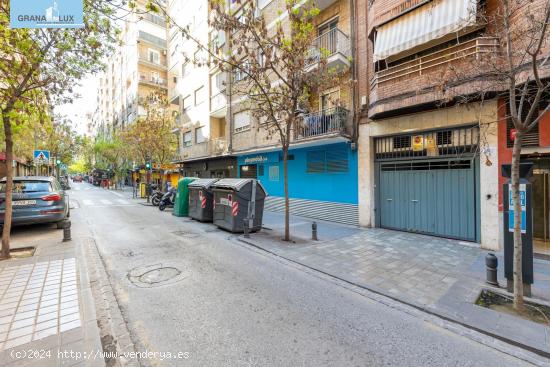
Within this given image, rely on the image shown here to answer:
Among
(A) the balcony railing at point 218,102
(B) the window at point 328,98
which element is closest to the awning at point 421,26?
(B) the window at point 328,98

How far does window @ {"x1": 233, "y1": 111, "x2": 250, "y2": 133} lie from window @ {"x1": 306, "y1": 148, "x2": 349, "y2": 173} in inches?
209

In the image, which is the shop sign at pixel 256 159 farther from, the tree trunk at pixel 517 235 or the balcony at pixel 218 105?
the tree trunk at pixel 517 235

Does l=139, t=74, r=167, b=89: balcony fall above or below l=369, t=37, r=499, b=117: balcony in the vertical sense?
above

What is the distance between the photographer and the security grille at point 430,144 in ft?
24.4

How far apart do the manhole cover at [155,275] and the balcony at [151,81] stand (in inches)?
1437

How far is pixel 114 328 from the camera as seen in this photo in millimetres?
3156

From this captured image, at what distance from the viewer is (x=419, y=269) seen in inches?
212

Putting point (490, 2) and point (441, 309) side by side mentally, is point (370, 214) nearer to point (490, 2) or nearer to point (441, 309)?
point (441, 309)

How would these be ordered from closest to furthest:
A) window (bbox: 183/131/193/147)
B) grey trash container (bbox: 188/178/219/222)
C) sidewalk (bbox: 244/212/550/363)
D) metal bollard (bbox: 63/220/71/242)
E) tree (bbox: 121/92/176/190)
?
sidewalk (bbox: 244/212/550/363) < metal bollard (bbox: 63/220/71/242) < grey trash container (bbox: 188/178/219/222) < tree (bbox: 121/92/176/190) < window (bbox: 183/131/193/147)

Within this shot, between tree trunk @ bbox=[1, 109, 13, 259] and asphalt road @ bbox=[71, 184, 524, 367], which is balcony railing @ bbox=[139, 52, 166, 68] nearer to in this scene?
tree trunk @ bbox=[1, 109, 13, 259]

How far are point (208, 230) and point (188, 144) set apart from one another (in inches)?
601

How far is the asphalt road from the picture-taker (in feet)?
8.99

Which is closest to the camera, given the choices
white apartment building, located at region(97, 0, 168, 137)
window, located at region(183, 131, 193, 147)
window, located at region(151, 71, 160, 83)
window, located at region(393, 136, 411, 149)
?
window, located at region(393, 136, 411, 149)

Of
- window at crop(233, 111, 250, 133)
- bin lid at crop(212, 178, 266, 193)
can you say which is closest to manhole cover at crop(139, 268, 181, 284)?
bin lid at crop(212, 178, 266, 193)
